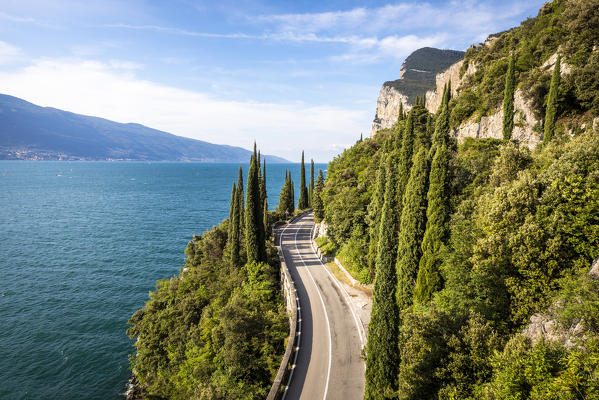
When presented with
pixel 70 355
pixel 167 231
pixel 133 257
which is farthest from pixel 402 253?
pixel 167 231

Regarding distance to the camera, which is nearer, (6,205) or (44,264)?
(44,264)

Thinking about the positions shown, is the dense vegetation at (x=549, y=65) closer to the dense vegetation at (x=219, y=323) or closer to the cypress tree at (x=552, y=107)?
the cypress tree at (x=552, y=107)

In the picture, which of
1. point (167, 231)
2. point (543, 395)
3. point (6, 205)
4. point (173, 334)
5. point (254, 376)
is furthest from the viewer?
point (6, 205)

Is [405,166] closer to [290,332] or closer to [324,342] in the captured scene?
[324,342]

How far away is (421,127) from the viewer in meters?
41.2

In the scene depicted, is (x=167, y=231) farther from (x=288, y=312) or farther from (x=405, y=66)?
(x=405, y=66)

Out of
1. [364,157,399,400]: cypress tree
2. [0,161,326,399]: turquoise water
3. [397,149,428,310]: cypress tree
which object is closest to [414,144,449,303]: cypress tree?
[397,149,428,310]: cypress tree

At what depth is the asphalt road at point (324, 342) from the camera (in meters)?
17.9

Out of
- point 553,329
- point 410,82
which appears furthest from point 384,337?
point 410,82

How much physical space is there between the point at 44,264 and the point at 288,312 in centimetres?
4912

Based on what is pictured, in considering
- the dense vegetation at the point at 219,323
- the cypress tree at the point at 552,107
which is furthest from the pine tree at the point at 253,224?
the cypress tree at the point at 552,107

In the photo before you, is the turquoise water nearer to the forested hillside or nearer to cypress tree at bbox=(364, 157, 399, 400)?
cypress tree at bbox=(364, 157, 399, 400)

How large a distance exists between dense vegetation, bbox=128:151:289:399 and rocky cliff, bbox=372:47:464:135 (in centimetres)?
11798

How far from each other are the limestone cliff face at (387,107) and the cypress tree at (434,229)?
118 meters
